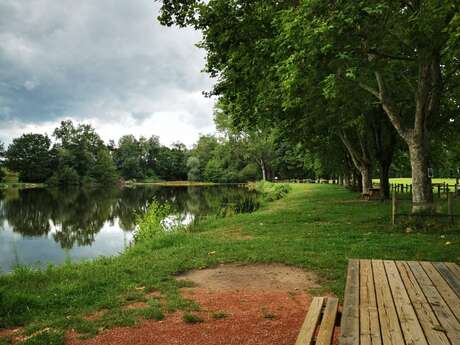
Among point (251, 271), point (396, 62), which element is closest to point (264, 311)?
point (251, 271)

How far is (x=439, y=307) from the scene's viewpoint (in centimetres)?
338

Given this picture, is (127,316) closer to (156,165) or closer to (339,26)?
(339,26)

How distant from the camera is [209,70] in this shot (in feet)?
51.5

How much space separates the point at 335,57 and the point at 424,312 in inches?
342

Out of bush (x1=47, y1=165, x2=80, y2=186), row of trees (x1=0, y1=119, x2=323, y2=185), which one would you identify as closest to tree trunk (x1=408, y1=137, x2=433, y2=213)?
row of trees (x1=0, y1=119, x2=323, y2=185)

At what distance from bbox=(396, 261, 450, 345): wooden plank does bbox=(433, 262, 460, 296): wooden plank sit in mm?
335

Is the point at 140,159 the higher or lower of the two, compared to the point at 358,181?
higher

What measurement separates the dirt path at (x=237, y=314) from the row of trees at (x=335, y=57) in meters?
A: 5.15

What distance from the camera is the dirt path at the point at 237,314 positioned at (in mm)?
4852

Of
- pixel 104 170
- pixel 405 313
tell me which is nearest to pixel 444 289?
pixel 405 313

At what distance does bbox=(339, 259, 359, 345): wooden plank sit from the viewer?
2.76 meters

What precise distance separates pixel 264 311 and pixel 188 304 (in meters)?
1.27

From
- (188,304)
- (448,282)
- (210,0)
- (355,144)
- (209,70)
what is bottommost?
(188,304)

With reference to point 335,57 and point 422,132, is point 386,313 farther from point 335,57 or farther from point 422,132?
point 422,132
